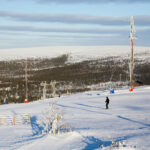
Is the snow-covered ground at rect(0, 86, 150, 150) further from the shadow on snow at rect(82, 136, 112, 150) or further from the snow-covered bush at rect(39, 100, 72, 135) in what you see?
the snow-covered bush at rect(39, 100, 72, 135)

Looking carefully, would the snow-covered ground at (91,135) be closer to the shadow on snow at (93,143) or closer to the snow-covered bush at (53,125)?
the shadow on snow at (93,143)

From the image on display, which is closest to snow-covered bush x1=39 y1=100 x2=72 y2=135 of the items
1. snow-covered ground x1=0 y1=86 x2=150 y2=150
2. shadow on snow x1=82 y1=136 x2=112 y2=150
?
snow-covered ground x1=0 y1=86 x2=150 y2=150

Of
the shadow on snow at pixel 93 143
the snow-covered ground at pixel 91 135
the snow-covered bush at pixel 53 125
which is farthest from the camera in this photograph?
the snow-covered bush at pixel 53 125

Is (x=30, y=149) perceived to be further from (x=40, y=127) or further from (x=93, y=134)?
(x=40, y=127)

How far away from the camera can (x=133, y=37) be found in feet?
130

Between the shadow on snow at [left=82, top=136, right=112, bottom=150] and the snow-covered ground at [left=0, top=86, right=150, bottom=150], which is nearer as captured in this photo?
the shadow on snow at [left=82, top=136, right=112, bottom=150]

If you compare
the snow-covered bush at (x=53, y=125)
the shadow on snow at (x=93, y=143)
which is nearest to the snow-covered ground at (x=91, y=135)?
the shadow on snow at (x=93, y=143)

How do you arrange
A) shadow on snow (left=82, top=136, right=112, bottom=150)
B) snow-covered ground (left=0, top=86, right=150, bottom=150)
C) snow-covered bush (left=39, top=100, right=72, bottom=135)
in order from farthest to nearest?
snow-covered bush (left=39, top=100, right=72, bottom=135)
snow-covered ground (left=0, top=86, right=150, bottom=150)
shadow on snow (left=82, top=136, right=112, bottom=150)

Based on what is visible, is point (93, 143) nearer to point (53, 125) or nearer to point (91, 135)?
point (91, 135)

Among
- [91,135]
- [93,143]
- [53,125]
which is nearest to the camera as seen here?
[93,143]

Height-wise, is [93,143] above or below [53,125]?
below

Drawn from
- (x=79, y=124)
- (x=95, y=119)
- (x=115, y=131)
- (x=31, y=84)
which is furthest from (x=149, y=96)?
(x=31, y=84)

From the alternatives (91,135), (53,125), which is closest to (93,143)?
(91,135)

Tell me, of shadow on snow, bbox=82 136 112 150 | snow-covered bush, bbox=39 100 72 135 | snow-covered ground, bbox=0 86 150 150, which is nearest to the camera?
shadow on snow, bbox=82 136 112 150
